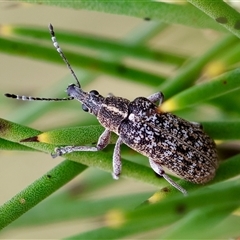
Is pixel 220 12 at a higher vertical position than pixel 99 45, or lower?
lower

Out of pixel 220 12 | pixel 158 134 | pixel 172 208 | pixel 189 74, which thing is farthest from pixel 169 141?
pixel 220 12

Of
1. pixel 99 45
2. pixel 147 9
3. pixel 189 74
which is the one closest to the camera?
pixel 147 9

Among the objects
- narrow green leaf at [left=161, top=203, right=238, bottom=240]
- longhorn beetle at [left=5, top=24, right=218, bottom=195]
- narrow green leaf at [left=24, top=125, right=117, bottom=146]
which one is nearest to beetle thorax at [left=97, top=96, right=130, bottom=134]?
longhorn beetle at [left=5, top=24, right=218, bottom=195]

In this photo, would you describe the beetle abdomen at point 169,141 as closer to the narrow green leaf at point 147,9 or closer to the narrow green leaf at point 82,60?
the narrow green leaf at point 82,60

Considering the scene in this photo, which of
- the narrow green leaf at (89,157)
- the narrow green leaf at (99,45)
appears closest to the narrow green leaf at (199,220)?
the narrow green leaf at (89,157)

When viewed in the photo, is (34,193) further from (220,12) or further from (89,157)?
(220,12)

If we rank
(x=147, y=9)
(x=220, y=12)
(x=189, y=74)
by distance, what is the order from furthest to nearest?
(x=189, y=74)
(x=147, y=9)
(x=220, y=12)

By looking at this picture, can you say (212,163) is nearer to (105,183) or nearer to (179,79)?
(179,79)

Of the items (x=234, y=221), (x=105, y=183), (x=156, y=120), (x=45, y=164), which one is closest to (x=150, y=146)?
(x=156, y=120)
